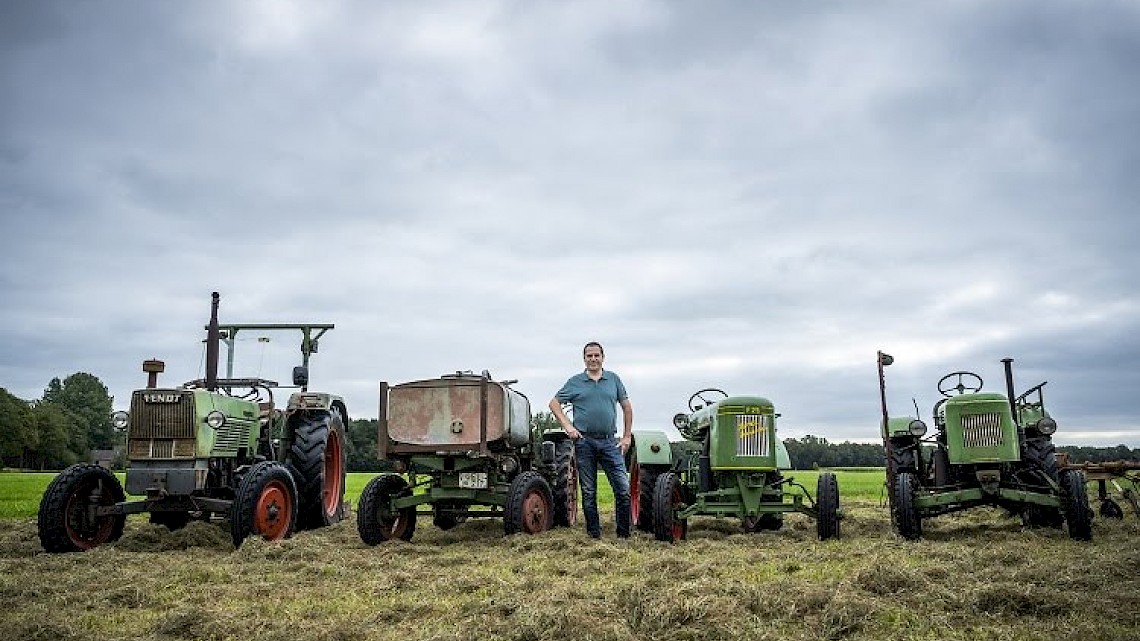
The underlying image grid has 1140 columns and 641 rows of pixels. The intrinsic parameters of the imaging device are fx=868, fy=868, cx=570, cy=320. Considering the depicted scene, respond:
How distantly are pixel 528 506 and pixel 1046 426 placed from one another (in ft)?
18.2

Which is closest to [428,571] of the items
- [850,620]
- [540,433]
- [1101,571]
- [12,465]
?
[850,620]

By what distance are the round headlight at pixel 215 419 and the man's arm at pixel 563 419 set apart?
3441 millimetres

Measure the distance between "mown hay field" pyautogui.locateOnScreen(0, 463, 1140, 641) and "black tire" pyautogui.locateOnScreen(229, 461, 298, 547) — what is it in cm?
29

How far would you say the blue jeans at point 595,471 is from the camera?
8.16 metres

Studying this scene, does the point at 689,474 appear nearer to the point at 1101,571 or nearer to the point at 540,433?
the point at 540,433

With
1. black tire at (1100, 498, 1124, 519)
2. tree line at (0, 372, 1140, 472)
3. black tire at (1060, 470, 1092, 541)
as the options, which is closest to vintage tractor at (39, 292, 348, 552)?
black tire at (1060, 470, 1092, 541)

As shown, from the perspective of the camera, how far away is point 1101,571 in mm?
5367

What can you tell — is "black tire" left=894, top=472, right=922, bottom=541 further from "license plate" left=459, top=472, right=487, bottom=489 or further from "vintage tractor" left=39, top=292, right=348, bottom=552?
"vintage tractor" left=39, top=292, right=348, bottom=552

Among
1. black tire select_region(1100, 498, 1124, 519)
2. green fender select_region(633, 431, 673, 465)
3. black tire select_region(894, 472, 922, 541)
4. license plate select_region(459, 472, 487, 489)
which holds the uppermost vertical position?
green fender select_region(633, 431, 673, 465)

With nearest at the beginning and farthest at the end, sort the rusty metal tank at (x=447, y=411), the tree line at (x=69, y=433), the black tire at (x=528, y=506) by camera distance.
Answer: the black tire at (x=528, y=506), the rusty metal tank at (x=447, y=411), the tree line at (x=69, y=433)

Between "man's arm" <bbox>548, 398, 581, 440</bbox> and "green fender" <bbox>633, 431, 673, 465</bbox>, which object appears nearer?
"man's arm" <bbox>548, 398, 581, 440</bbox>

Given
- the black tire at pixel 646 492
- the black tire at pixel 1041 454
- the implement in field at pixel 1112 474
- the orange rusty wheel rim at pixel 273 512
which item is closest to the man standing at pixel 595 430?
the black tire at pixel 646 492

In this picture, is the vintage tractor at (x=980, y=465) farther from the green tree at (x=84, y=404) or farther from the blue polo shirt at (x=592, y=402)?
the green tree at (x=84, y=404)

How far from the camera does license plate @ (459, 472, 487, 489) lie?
349 inches
